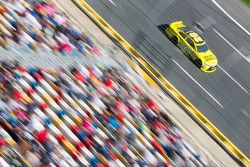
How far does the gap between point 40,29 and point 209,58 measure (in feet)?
36.8

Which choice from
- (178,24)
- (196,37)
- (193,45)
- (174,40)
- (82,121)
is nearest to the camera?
(82,121)

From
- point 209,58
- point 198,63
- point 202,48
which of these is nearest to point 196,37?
point 202,48

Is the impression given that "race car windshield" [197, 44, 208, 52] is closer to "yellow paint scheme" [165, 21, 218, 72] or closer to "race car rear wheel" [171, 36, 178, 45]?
"yellow paint scheme" [165, 21, 218, 72]

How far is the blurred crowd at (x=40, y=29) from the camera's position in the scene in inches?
981

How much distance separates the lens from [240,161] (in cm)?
2594

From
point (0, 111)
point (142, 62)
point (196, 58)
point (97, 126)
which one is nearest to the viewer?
point (0, 111)

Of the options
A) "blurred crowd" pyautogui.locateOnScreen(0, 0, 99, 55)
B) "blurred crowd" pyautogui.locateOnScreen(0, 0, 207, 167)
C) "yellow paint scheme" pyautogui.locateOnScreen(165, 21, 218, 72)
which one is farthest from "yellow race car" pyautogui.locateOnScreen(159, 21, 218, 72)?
"blurred crowd" pyautogui.locateOnScreen(0, 0, 99, 55)

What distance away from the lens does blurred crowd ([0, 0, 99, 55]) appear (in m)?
24.9

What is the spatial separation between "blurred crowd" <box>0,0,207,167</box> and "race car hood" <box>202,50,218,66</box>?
Result: 19.4 feet

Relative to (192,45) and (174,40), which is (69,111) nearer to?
(174,40)

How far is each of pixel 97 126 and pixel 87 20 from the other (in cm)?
796

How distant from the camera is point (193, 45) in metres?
31.2

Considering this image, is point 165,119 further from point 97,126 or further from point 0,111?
point 0,111

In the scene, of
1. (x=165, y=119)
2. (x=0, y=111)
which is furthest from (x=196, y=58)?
(x=0, y=111)
